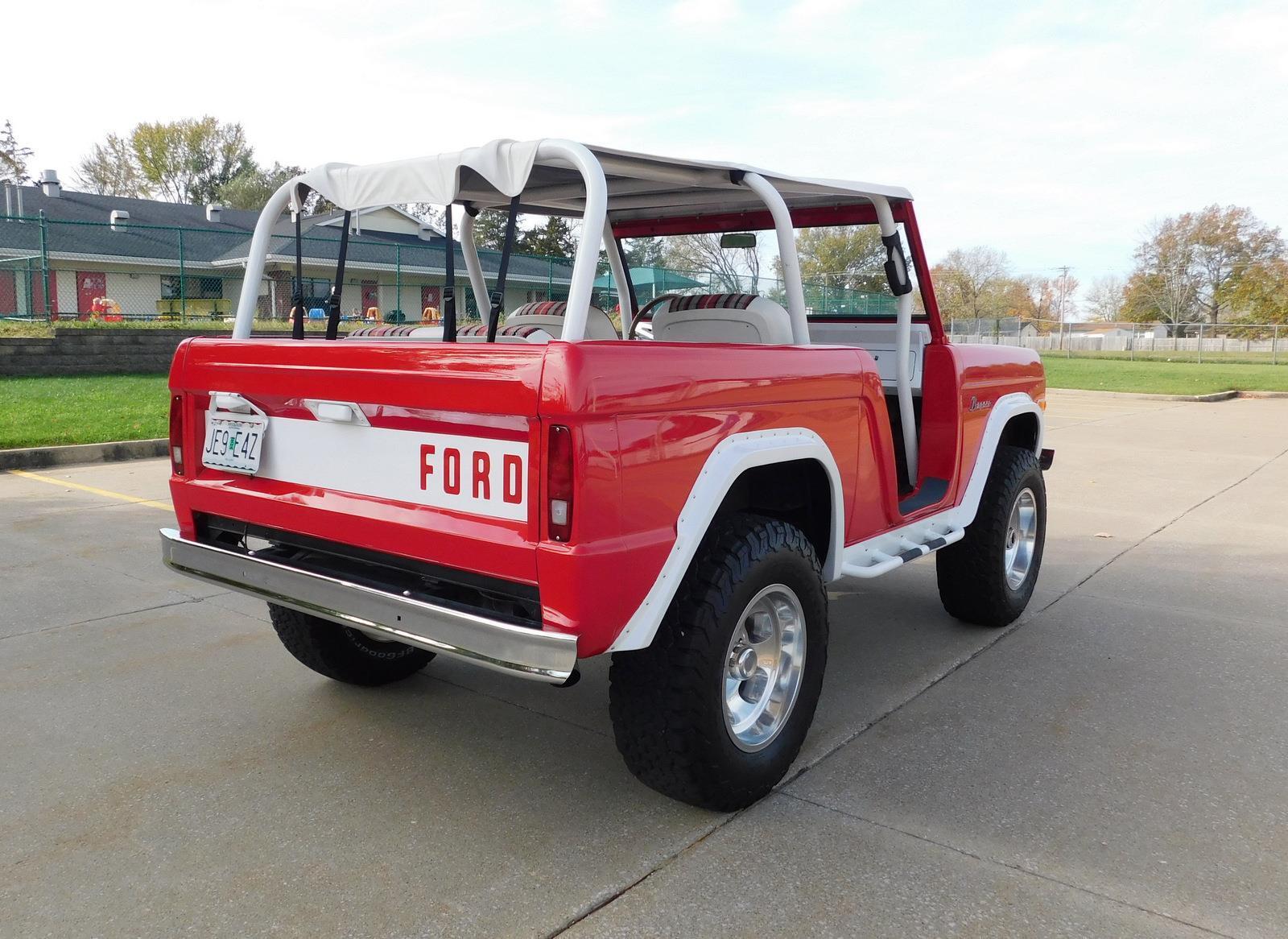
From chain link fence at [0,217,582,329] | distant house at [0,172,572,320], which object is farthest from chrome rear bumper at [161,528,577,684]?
distant house at [0,172,572,320]

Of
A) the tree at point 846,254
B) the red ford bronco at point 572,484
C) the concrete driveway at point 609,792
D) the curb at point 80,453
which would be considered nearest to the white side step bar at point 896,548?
the red ford bronco at point 572,484

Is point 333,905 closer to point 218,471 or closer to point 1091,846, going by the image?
point 218,471

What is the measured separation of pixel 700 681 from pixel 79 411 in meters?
10.9

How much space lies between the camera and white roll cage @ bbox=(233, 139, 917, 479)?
2.92 m

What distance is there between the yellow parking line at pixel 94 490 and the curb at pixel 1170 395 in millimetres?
18188

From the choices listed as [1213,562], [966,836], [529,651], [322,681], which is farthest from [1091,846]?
[1213,562]

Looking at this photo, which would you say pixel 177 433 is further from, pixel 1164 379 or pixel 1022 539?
pixel 1164 379

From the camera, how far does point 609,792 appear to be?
10.7 ft

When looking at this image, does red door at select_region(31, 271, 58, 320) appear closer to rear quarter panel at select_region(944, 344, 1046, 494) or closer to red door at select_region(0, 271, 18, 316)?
red door at select_region(0, 271, 18, 316)

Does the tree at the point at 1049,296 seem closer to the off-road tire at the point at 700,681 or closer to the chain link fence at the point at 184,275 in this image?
the chain link fence at the point at 184,275

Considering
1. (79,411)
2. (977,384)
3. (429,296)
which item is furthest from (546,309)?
(429,296)

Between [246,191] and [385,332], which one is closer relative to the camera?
[385,332]

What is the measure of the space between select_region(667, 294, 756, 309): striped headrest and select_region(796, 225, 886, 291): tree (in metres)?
0.61

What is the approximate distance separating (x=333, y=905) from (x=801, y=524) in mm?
1953
